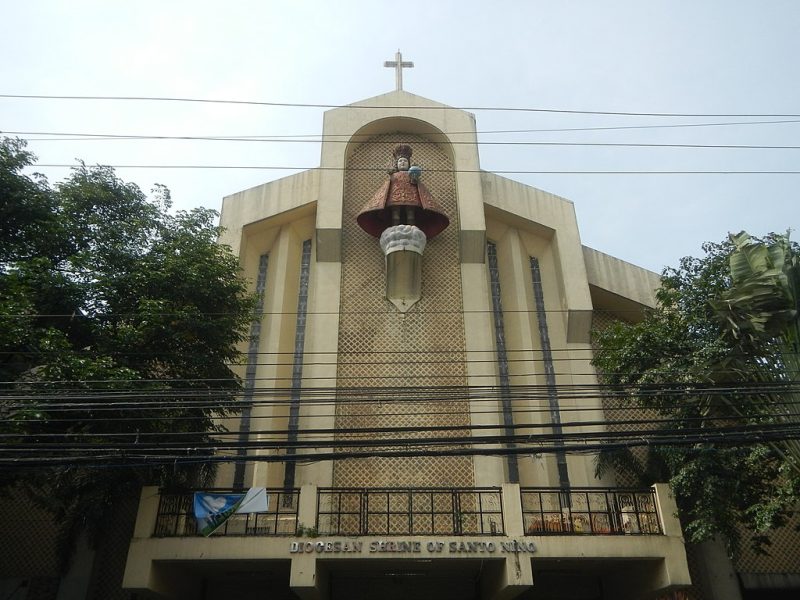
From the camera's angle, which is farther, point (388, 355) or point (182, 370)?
point (388, 355)

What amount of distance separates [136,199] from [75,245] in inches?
71.4

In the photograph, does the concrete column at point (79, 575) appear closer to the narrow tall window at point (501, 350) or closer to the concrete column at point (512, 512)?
the concrete column at point (512, 512)

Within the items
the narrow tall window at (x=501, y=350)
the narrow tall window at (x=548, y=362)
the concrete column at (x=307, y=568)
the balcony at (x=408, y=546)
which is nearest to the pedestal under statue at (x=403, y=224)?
the narrow tall window at (x=501, y=350)

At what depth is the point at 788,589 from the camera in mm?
13336

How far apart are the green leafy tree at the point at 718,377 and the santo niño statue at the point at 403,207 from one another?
569cm

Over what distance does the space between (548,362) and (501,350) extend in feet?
3.88

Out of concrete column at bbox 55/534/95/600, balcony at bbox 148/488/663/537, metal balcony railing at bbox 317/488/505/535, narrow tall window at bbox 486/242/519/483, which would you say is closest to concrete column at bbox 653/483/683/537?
balcony at bbox 148/488/663/537

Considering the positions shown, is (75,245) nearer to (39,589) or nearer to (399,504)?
(39,589)

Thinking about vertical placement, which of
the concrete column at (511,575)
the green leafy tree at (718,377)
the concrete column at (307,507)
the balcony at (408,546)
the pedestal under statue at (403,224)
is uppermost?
the pedestal under statue at (403,224)

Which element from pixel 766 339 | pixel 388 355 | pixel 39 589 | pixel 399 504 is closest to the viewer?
pixel 766 339

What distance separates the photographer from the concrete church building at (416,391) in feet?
36.0

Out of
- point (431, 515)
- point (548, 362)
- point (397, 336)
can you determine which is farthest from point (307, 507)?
point (548, 362)

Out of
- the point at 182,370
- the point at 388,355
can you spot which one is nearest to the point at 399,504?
the point at 388,355

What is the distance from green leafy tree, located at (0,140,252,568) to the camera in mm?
10102
